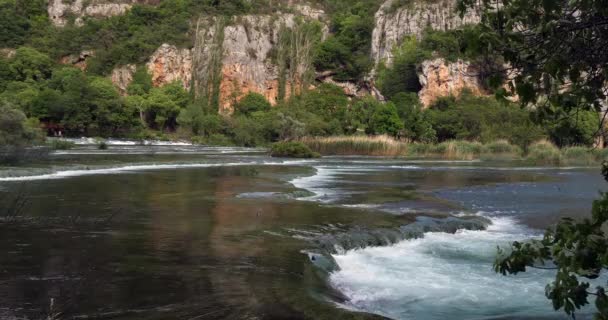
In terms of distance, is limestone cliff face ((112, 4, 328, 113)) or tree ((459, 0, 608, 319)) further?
limestone cliff face ((112, 4, 328, 113))

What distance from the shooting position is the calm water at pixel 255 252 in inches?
318

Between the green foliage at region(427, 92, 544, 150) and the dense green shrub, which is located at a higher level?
the green foliage at region(427, 92, 544, 150)

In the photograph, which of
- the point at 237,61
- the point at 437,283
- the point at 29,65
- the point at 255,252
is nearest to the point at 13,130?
the point at 255,252

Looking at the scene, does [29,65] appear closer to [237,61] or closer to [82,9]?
[82,9]

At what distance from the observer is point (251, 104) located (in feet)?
343

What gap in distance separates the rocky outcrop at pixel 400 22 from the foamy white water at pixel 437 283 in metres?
95.0

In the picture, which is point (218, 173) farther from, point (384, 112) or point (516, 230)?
point (384, 112)

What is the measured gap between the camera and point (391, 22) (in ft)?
366

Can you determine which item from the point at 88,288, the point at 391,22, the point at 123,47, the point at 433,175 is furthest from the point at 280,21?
the point at 88,288

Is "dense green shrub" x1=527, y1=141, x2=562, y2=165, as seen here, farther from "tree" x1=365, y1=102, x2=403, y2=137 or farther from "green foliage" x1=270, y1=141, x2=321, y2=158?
"tree" x1=365, y1=102, x2=403, y2=137

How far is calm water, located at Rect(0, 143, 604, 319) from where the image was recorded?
8.08m

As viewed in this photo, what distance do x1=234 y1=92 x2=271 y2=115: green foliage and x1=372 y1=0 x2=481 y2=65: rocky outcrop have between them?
23.3 meters

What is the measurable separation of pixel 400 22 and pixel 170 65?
4383 centimetres

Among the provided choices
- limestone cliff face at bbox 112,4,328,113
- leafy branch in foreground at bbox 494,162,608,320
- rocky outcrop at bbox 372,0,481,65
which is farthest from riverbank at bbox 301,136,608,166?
limestone cliff face at bbox 112,4,328,113
